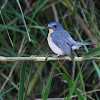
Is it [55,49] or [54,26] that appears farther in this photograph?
[54,26]

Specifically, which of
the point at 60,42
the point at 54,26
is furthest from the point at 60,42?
the point at 54,26

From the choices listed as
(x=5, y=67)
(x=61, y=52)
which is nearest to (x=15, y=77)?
(x=5, y=67)

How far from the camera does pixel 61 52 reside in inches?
80.9

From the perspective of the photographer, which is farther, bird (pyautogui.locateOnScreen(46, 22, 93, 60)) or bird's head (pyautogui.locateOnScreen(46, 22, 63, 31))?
bird's head (pyautogui.locateOnScreen(46, 22, 63, 31))

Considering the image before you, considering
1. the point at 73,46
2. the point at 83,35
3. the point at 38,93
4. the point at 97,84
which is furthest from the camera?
the point at 38,93

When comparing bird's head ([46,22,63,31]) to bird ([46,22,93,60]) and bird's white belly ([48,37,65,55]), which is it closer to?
bird ([46,22,93,60])

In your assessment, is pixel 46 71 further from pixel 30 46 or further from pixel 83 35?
pixel 83 35

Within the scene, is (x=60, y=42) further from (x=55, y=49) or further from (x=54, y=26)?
(x=54, y=26)

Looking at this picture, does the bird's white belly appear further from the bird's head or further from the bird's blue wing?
the bird's head

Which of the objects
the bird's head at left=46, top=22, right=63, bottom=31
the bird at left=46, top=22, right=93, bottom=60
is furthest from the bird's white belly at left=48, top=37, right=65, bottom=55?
the bird's head at left=46, top=22, right=63, bottom=31

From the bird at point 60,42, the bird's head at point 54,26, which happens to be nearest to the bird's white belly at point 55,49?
the bird at point 60,42

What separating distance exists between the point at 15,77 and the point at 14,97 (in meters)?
0.29

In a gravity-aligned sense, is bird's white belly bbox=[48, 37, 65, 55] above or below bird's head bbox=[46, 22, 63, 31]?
below

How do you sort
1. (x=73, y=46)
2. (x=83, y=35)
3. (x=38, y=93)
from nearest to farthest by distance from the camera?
(x=73, y=46)
(x=83, y=35)
(x=38, y=93)
